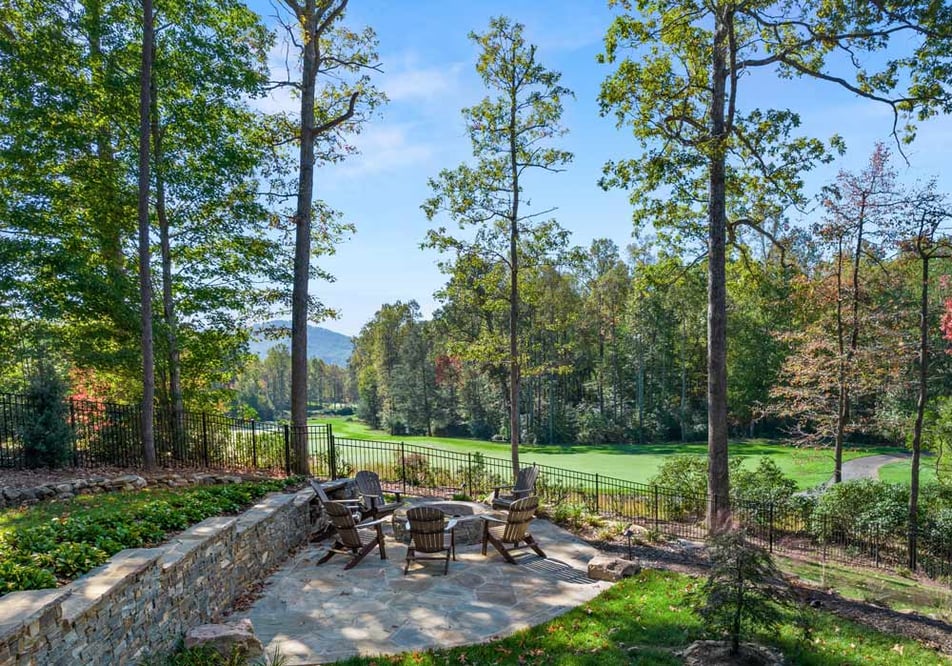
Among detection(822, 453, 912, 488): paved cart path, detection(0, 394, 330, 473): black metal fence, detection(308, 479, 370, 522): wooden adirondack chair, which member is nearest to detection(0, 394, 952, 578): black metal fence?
detection(0, 394, 330, 473): black metal fence

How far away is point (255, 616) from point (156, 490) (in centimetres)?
378

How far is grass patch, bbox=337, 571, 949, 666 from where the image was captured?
4.59m

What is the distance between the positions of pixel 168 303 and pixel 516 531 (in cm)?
934

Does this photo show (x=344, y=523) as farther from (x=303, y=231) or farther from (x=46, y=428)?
(x=303, y=231)

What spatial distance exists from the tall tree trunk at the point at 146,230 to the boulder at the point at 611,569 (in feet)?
26.3

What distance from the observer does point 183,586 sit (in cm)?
479

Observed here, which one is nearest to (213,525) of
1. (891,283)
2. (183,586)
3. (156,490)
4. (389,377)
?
(183,586)

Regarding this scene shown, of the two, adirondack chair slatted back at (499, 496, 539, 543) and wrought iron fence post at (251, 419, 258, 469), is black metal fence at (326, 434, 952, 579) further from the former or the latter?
adirondack chair slatted back at (499, 496, 539, 543)

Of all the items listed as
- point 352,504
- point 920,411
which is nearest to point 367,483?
Result: point 352,504

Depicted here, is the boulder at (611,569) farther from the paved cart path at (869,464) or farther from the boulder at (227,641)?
the paved cart path at (869,464)

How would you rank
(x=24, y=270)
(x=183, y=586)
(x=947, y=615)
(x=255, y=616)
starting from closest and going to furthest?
(x=183, y=586) → (x=255, y=616) → (x=947, y=615) → (x=24, y=270)

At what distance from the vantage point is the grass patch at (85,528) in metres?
3.89

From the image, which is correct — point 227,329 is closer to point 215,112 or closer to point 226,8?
point 215,112

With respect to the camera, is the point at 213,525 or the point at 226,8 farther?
the point at 226,8
